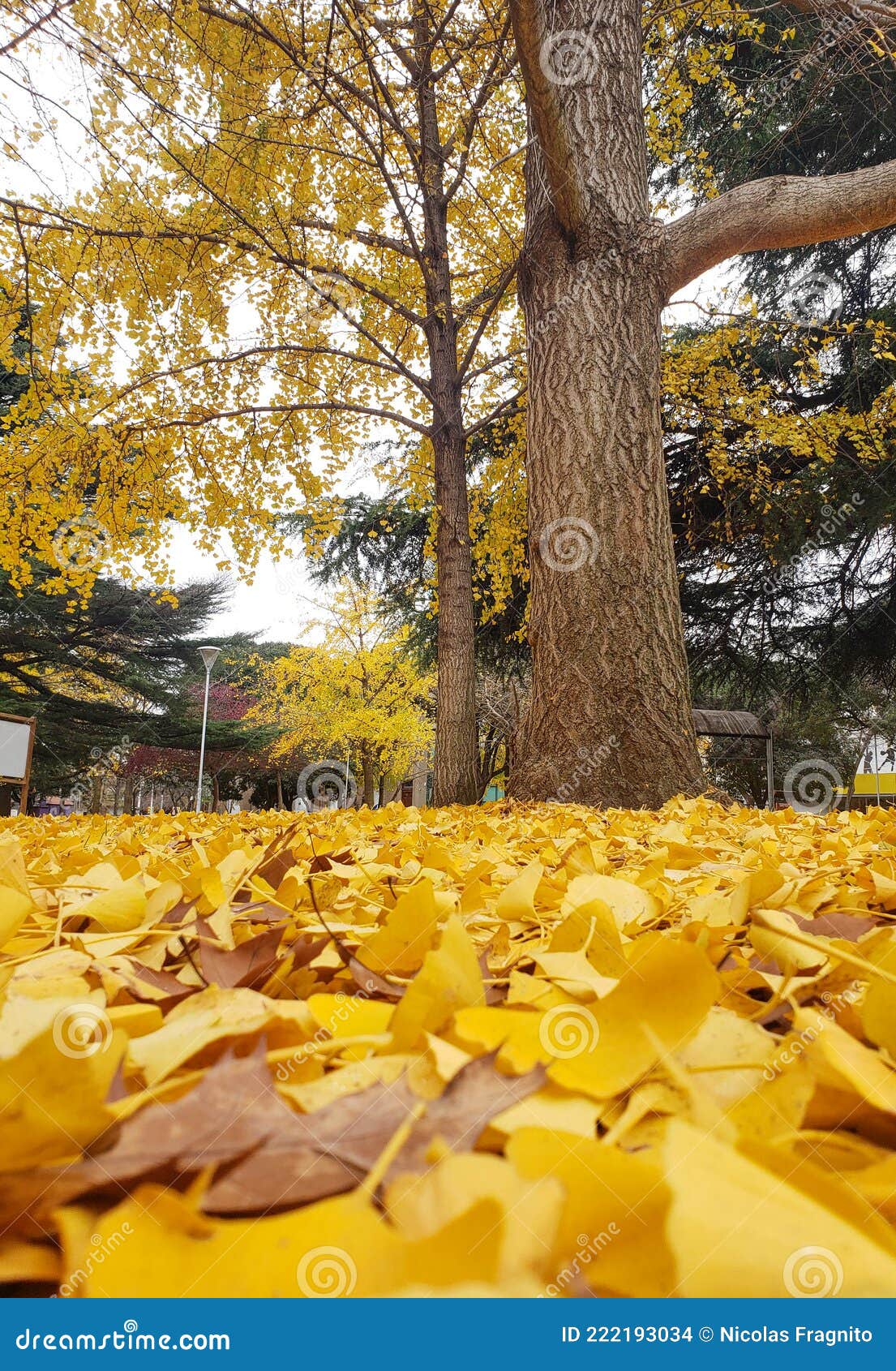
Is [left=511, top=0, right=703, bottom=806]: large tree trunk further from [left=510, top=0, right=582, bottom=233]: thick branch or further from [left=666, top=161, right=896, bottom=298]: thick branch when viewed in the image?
[left=666, top=161, right=896, bottom=298]: thick branch

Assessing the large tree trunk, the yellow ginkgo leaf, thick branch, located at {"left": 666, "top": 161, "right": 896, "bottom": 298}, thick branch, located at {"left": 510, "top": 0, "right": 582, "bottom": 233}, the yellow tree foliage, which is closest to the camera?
the yellow ginkgo leaf

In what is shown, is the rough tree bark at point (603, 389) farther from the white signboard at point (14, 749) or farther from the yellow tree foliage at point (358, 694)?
the yellow tree foliage at point (358, 694)

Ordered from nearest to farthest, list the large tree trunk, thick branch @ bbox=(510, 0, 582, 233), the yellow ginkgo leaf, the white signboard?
1. the yellow ginkgo leaf
2. thick branch @ bbox=(510, 0, 582, 233)
3. the large tree trunk
4. the white signboard

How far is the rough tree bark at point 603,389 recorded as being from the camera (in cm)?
306

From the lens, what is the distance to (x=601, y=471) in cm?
331

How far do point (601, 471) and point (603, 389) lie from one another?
1.28 ft

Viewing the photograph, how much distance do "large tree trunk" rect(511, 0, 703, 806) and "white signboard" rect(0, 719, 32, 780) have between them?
3095 mm

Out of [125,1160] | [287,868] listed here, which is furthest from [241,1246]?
[287,868]

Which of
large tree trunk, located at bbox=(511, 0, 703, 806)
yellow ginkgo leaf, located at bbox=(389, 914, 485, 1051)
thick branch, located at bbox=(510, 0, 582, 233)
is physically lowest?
yellow ginkgo leaf, located at bbox=(389, 914, 485, 1051)

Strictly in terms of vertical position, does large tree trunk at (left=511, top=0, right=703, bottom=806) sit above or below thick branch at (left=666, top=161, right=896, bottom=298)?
below

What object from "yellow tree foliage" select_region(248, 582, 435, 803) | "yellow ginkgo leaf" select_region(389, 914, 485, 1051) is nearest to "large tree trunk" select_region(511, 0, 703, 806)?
"yellow ginkgo leaf" select_region(389, 914, 485, 1051)

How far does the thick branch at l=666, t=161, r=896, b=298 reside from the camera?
376 centimetres

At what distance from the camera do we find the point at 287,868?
0.94 metres

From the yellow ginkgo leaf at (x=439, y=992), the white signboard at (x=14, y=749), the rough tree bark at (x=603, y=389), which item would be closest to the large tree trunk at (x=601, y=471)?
the rough tree bark at (x=603, y=389)
